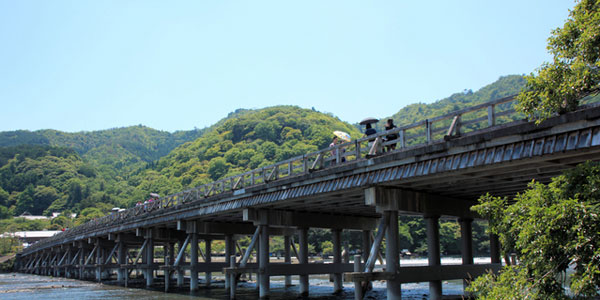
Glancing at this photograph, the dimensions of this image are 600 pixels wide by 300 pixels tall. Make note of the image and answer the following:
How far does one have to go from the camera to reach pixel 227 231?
3994 centimetres

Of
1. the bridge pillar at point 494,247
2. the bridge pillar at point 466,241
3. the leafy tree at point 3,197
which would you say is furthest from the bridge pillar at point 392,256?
the leafy tree at point 3,197

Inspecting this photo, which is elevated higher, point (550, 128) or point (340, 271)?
point (550, 128)

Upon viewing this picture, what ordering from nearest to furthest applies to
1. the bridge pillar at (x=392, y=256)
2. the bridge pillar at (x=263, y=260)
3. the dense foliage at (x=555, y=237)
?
the dense foliage at (x=555, y=237) < the bridge pillar at (x=392, y=256) < the bridge pillar at (x=263, y=260)

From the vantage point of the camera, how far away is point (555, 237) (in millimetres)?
9695

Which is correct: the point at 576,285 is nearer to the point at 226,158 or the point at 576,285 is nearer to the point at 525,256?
the point at 525,256

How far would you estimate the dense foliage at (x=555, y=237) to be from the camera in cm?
924

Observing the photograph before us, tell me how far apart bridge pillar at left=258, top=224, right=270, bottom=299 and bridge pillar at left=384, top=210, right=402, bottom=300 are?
10340mm

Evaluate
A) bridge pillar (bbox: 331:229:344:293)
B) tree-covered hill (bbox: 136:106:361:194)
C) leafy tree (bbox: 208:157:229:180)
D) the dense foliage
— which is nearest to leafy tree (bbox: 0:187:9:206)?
tree-covered hill (bbox: 136:106:361:194)

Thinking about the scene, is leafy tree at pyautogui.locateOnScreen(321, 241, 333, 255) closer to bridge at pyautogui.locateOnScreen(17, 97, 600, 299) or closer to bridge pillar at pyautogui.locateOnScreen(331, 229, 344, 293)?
bridge at pyautogui.locateOnScreen(17, 97, 600, 299)

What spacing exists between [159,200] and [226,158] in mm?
123672

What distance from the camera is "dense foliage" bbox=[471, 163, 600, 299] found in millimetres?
9242

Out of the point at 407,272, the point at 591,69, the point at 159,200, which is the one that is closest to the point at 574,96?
the point at 591,69

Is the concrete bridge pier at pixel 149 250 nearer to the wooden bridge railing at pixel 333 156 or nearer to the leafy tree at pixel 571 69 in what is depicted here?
the wooden bridge railing at pixel 333 156

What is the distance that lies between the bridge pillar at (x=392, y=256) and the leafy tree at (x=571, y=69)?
8.97m
